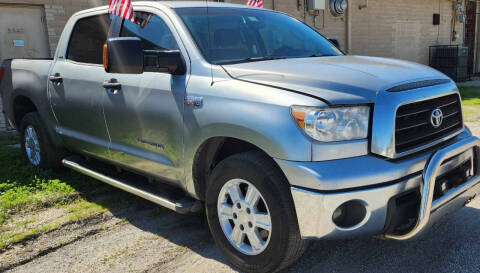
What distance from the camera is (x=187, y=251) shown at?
3436 millimetres

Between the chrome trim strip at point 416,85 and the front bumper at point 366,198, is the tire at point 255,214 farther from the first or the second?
the chrome trim strip at point 416,85

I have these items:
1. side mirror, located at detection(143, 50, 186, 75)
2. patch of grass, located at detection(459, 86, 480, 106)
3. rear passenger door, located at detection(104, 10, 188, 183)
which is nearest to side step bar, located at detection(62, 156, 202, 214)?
rear passenger door, located at detection(104, 10, 188, 183)

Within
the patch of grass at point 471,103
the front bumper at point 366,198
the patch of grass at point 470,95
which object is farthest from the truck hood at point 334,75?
the patch of grass at point 470,95

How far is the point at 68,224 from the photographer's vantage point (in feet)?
13.2

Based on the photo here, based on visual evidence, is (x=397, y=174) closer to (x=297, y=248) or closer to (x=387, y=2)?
(x=297, y=248)

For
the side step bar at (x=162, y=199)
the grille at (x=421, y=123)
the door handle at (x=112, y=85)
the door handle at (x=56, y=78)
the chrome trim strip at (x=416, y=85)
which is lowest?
the side step bar at (x=162, y=199)

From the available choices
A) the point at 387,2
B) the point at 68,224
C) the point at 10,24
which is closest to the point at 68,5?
the point at 10,24

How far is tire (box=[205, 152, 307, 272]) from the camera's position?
2.69m

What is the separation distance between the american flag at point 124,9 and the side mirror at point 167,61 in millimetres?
650

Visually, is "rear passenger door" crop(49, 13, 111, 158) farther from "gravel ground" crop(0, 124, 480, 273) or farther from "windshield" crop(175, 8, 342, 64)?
"windshield" crop(175, 8, 342, 64)

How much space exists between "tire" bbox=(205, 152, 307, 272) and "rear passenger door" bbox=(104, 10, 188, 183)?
1.52 feet

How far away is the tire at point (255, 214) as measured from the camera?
2.69m

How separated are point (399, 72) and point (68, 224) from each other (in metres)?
2.99

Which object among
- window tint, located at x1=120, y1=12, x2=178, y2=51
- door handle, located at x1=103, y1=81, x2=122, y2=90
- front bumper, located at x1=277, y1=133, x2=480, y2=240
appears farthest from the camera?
door handle, located at x1=103, y1=81, x2=122, y2=90
